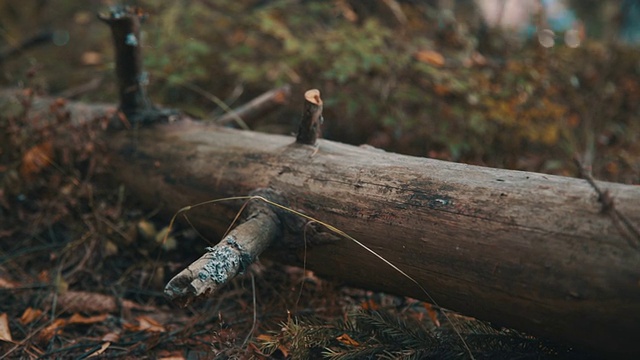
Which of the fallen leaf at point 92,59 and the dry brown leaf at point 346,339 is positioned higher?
the fallen leaf at point 92,59

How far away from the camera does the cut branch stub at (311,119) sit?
7.55 ft

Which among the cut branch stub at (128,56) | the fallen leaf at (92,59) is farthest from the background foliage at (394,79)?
the cut branch stub at (128,56)

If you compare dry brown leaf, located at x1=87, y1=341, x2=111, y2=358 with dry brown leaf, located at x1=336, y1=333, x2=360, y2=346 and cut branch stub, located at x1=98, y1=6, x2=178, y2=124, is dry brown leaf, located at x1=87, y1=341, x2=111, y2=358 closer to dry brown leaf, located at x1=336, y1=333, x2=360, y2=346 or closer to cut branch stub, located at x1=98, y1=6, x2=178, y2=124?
dry brown leaf, located at x1=336, y1=333, x2=360, y2=346

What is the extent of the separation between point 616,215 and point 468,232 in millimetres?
443

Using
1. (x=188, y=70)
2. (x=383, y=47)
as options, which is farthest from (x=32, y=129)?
(x=383, y=47)

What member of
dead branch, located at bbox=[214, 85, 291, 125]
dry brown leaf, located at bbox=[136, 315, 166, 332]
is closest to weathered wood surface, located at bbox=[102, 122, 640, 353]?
dry brown leaf, located at bbox=[136, 315, 166, 332]

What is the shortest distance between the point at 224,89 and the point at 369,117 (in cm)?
121

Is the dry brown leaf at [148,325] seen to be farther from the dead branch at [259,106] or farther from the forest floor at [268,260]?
the dead branch at [259,106]

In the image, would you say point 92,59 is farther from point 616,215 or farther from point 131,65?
point 616,215

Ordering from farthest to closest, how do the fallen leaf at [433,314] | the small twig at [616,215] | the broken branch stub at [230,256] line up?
the fallen leaf at [433,314] < the broken branch stub at [230,256] < the small twig at [616,215]

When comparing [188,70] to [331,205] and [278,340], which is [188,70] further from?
[278,340]

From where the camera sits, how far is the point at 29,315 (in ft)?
7.67

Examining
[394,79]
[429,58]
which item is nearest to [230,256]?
[394,79]

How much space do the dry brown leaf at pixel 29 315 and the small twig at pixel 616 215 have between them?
2.30 meters
